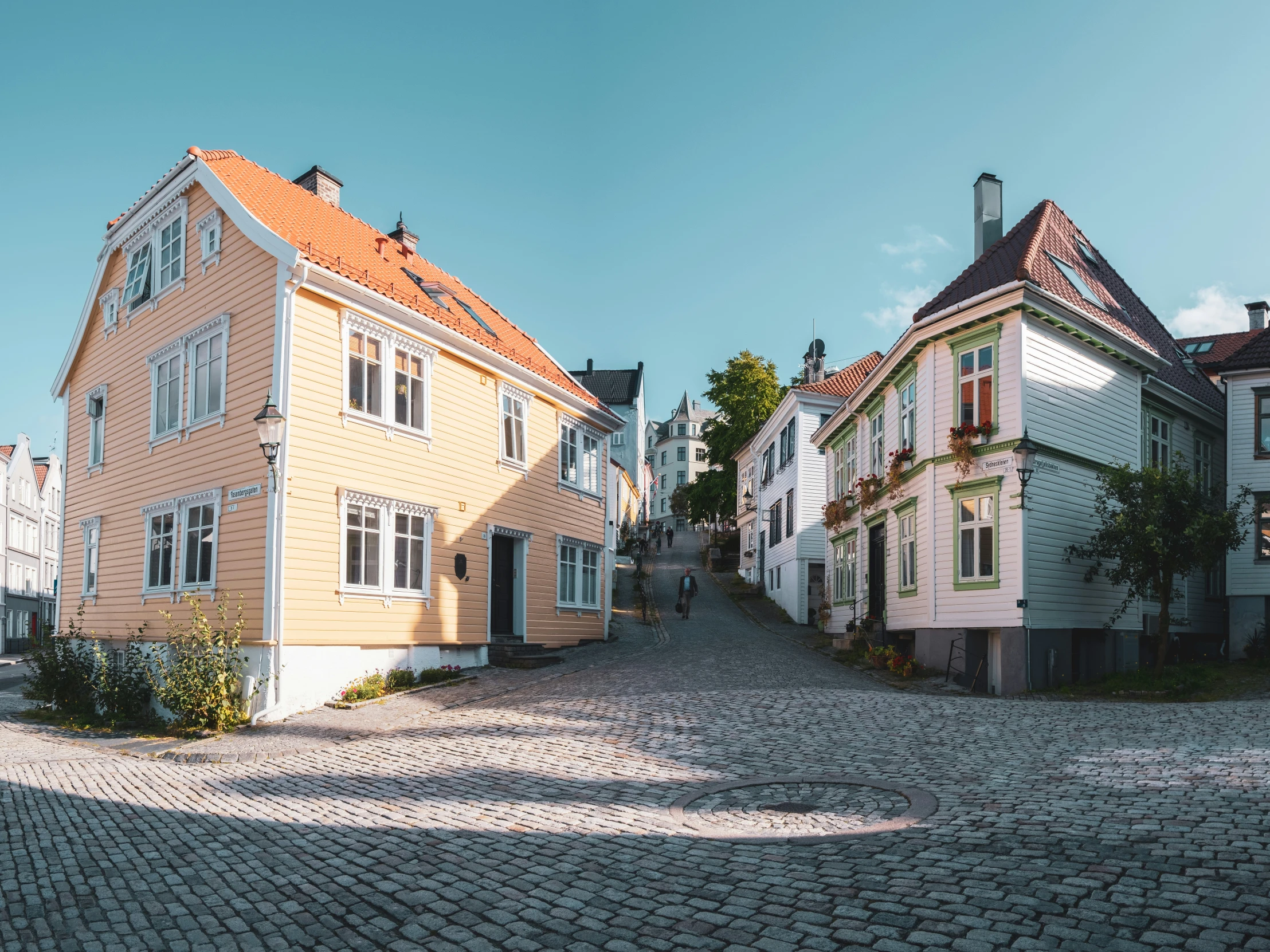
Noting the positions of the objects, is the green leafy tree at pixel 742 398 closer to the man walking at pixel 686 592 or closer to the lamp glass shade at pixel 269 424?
the man walking at pixel 686 592

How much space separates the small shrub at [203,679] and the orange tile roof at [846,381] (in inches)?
934

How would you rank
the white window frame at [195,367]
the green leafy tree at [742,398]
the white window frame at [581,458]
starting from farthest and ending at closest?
the green leafy tree at [742,398]
the white window frame at [581,458]
the white window frame at [195,367]

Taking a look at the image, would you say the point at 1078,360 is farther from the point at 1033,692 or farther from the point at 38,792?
the point at 38,792

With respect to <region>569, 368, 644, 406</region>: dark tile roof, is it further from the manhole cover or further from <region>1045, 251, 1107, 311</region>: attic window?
the manhole cover

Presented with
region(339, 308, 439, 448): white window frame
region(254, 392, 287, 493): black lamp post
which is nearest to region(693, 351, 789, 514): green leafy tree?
region(339, 308, 439, 448): white window frame

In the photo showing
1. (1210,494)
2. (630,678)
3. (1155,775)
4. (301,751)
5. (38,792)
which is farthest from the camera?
(1210,494)

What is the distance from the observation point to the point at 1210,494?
2055 cm

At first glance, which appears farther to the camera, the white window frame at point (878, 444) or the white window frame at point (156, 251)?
the white window frame at point (878, 444)

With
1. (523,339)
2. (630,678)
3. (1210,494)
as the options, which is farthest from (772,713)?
(523,339)

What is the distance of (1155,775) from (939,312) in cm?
1265

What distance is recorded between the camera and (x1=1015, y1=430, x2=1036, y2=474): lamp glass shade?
17.7m

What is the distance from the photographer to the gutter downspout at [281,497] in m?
16.3

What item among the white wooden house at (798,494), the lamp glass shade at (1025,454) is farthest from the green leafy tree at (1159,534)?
the white wooden house at (798,494)

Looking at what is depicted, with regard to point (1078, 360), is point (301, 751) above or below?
below
